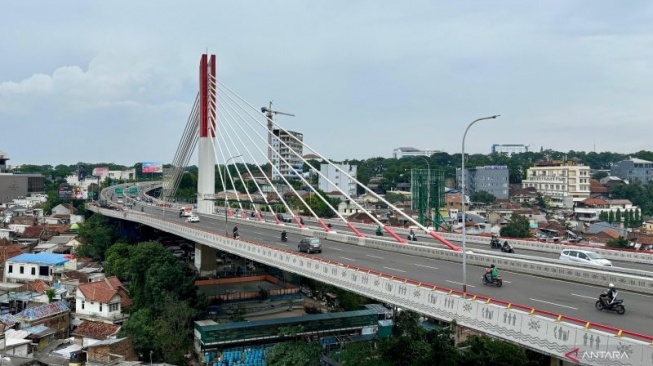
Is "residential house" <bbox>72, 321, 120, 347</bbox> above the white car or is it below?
below

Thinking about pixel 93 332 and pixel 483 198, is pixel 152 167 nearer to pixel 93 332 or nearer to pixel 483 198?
pixel 483 198

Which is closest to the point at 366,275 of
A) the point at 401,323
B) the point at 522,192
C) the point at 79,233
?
the point at 401,323

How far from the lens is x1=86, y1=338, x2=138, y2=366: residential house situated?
Answer: 2816 cm

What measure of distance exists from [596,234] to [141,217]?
5021cm

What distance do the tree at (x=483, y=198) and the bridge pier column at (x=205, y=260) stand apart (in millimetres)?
58406

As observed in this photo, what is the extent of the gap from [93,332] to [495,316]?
1024 inches

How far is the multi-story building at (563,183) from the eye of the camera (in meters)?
93.2

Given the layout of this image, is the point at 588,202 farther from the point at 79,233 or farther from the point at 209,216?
the point at 79,233

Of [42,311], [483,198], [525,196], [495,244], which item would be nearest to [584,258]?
[495,244]

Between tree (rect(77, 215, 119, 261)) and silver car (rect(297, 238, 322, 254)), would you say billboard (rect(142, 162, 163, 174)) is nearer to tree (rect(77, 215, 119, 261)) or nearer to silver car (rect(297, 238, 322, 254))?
tree (rect(77, 215, 119, 261))

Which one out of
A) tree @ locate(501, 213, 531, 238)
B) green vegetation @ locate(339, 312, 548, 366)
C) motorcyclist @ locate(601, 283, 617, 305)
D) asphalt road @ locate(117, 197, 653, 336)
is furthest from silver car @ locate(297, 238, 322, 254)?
tree @ locate(501, 213, 531, 238)

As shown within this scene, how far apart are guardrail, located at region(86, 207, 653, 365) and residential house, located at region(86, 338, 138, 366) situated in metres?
12.3

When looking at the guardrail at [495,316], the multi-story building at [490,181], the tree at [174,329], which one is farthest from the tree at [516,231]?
the multi-story building at [490,181]

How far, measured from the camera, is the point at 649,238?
54.0 metres
